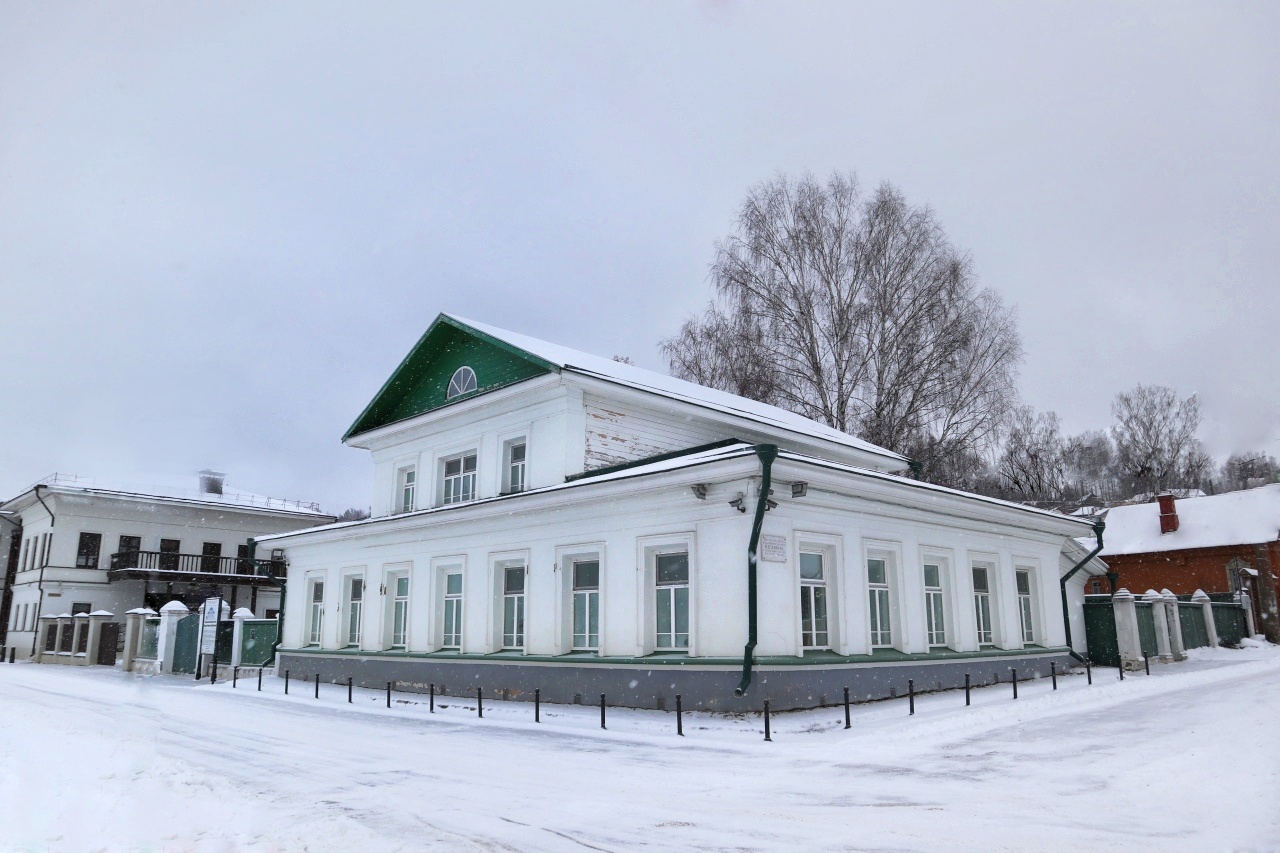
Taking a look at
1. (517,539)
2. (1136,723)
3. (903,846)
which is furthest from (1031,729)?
(517,539)

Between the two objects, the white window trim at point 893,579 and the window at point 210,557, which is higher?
the window at point 210,557

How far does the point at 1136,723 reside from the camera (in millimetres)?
13328

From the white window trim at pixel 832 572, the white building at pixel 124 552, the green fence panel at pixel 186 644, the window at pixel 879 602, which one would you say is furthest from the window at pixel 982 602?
the white building at pixel 124 552

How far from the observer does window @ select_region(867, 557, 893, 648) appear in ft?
57.0

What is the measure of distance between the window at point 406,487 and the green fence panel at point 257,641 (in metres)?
6.66

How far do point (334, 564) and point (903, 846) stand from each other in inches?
844

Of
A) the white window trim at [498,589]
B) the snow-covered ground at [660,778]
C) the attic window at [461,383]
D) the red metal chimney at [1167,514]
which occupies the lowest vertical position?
the snow-covered ground at [660,778]

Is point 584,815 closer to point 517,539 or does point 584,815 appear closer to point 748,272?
point 517,539

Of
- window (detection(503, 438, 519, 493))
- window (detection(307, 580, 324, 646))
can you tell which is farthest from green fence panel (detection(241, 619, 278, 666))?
window (detection(503, 438, 519, 493))

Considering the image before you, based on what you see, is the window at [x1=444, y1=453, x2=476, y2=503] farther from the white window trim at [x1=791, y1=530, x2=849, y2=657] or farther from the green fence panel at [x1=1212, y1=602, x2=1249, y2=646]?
the green fence panel at [x1=1212, y1=602, x2=1249, y2=646]

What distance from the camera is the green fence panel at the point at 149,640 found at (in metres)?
30.7

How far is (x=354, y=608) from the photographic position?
24.8 meters

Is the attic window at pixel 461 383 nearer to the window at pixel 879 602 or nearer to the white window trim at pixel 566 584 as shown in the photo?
the white window trim at pixel 566 584

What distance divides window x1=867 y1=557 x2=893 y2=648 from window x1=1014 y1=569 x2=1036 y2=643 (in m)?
6.37
